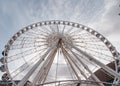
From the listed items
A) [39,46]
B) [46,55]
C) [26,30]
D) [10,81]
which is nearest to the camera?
[46,55]

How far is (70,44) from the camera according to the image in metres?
27.3

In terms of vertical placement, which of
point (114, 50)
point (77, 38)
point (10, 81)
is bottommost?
point (10, 81)

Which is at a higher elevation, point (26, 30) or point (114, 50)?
point (26, 30)

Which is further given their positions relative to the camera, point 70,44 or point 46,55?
point 70,44

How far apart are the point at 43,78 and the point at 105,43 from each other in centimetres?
976

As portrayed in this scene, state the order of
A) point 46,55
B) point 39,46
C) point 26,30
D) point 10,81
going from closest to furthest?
point 46,55
point 10,81
point 39,46
point 26,30

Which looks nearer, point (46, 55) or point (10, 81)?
point (46, 55)

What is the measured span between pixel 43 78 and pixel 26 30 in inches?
301

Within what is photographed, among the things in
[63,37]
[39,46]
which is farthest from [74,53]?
[39,46]

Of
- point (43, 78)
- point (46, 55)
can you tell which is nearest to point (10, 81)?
point (43, 78)

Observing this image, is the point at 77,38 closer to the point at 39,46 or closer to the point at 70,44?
the point at 70,44

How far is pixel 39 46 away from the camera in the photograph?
29031 mm

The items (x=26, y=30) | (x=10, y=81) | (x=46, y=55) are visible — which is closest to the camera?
(x=46, y=55)

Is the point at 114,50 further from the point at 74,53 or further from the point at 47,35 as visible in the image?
the point at 47,35
